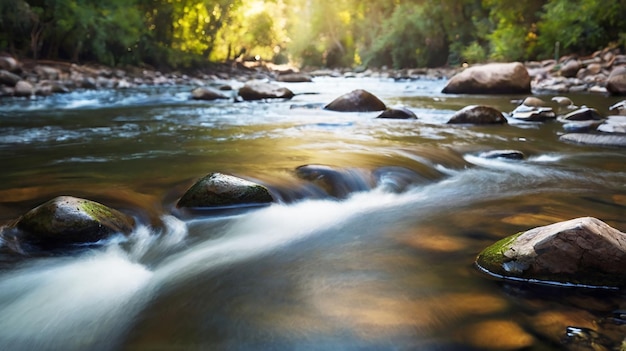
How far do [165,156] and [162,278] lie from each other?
246 centimetres

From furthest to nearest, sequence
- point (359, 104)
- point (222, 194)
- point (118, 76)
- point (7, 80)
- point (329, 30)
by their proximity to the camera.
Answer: point (329, 30), point (118, 76), point (7, 80), point (359, 104), point (222, 194)

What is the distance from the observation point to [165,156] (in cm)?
429

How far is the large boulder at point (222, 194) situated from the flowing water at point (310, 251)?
86mm

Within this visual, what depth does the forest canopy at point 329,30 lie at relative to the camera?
17.6 metres

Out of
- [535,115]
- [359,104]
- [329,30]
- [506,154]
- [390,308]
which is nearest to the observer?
[390,308]

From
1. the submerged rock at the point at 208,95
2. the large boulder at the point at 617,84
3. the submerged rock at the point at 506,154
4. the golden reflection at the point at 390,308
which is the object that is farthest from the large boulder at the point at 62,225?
the large boulder at the point at 617,84

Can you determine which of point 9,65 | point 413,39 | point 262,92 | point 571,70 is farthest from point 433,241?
point 413,39

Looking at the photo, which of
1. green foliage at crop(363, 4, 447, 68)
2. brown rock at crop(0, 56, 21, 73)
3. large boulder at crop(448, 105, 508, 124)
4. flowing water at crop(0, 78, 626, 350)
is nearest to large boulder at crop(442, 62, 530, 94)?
large boulder at crop(448, 105, 508, 124)

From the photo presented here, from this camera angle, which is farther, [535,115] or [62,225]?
[535,115]

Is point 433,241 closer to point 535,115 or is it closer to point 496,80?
point 535,115

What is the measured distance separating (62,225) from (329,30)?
41.3m

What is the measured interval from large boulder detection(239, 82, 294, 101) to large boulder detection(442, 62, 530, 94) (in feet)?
13.7

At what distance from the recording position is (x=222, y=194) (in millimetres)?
2799

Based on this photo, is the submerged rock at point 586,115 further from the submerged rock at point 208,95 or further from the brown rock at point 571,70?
the brown rock at point 571,70
